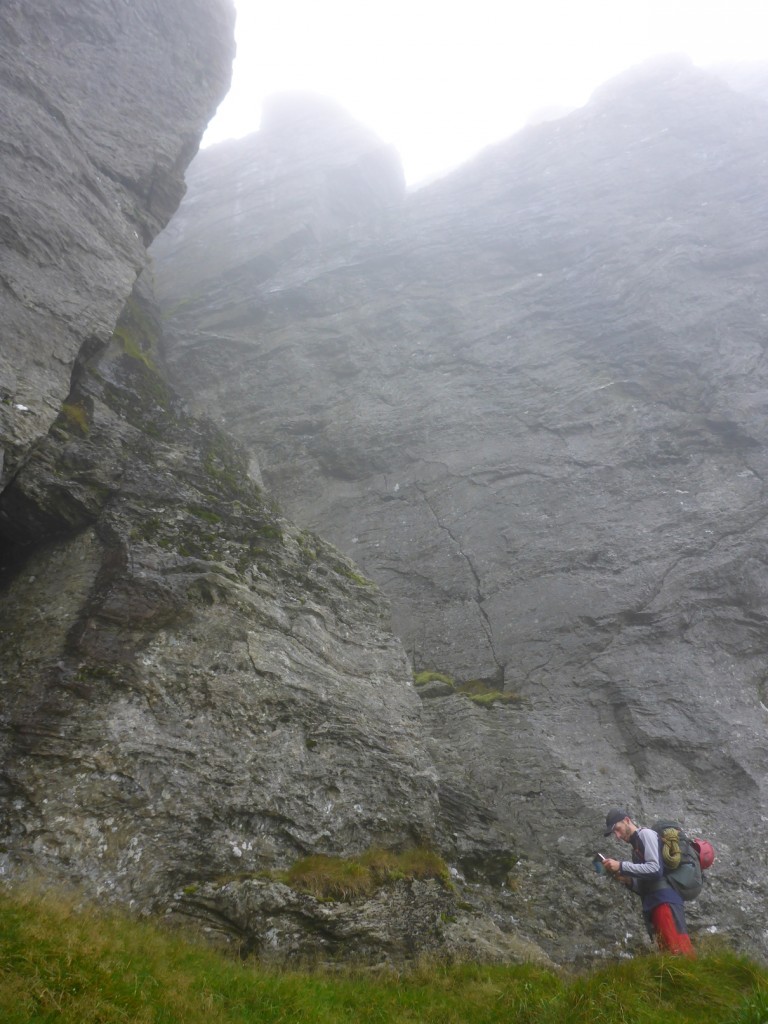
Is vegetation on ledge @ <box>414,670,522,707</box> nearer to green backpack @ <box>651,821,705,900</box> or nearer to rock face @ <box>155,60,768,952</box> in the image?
rock face @ <box>155,60,768,952</box>

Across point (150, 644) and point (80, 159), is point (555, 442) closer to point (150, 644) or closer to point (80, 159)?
point (150, 644)

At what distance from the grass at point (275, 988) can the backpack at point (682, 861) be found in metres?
0.94

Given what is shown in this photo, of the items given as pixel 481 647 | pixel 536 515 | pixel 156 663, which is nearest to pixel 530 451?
pixel 536 515

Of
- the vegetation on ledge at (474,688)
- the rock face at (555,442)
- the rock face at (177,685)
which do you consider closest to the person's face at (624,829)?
the rock face at (555,442)

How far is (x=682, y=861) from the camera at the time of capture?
9.38m

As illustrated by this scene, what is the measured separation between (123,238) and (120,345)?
2995mm

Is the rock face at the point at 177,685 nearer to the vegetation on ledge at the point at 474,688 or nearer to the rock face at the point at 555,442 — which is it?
the vegetation on ledge at the point at 474,688

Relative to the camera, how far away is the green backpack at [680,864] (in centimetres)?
930

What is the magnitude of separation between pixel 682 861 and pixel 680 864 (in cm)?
6

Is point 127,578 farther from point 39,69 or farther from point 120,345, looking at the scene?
point 39,69

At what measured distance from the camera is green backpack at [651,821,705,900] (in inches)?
366

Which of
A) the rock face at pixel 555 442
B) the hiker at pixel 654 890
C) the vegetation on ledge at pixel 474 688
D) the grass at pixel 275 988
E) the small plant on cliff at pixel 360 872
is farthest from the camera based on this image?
the vegetation on ledge at pixel 474 688

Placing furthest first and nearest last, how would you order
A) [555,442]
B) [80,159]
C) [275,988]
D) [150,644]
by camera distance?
[555,442], [80,159], [150,644], [275,988]

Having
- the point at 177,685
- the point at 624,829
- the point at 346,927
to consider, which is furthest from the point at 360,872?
the point at 177,685
